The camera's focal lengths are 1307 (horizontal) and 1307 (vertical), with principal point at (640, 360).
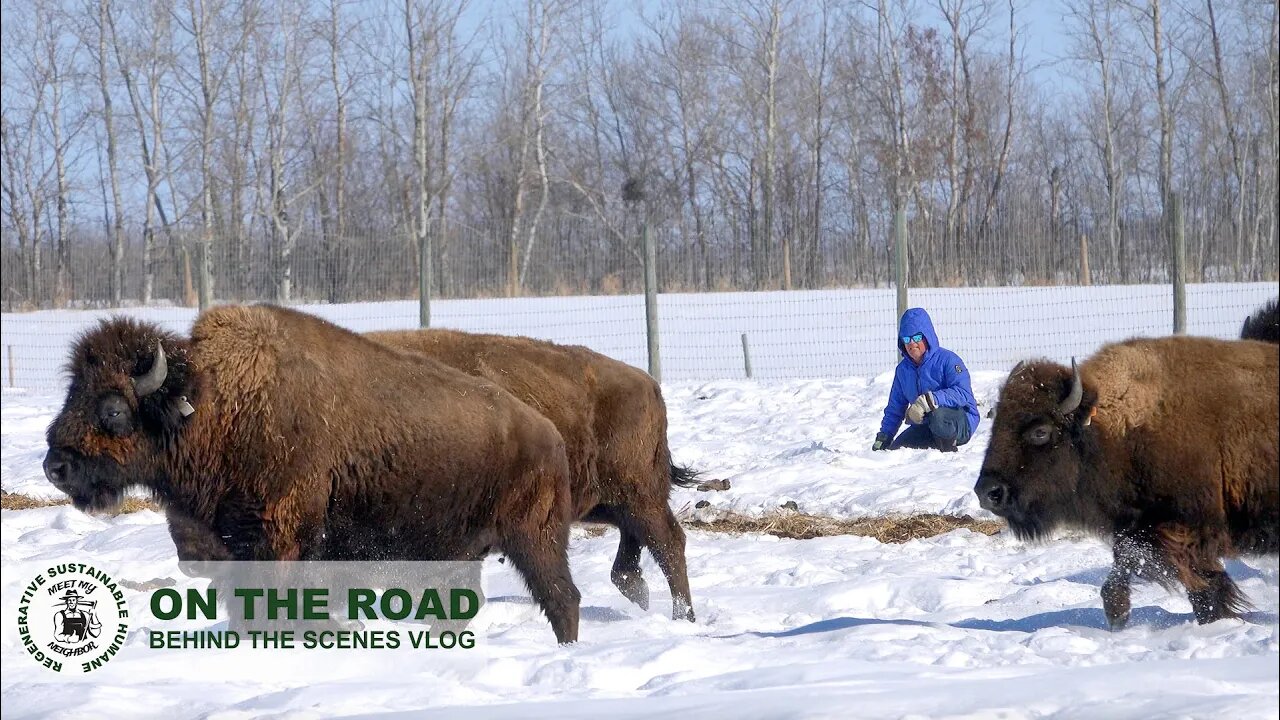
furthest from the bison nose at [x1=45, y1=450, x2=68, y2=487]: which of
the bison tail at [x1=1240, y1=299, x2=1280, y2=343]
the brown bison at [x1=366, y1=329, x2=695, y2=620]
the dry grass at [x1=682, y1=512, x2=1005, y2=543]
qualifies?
the bison tail at [x1=1240, y1=299, x2=1280, y2=343]

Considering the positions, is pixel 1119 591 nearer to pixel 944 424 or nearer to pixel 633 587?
pixel 633 587

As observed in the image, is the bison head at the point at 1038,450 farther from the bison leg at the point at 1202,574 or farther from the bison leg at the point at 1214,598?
the bison leg at the point at 1214,598

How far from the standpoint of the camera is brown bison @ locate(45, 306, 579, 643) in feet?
18.6

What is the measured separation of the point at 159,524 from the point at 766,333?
11392 mm

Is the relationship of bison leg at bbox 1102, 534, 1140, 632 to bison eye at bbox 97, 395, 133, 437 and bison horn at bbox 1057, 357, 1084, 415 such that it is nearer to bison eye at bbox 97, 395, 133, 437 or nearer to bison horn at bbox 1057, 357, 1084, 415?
bison horn at bbox 1057, 357, 1084, 415

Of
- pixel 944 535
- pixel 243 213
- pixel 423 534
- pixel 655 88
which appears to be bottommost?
pixel 944 535

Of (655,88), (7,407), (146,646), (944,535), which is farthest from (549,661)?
(655,88)

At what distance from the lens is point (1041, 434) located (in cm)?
609

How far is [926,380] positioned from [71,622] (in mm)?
6262

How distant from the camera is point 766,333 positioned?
63.5 ft

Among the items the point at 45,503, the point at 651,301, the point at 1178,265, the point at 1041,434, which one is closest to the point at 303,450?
the point at 1041,434

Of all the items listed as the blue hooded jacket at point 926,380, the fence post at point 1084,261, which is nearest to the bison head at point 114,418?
the blue hooded jacket at point 926,380

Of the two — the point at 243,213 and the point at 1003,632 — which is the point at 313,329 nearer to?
the point at 1003,632

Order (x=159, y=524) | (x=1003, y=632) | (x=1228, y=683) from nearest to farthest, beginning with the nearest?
(x=1228, y=683), (x=1003, y=632), (x=159, y=524)
